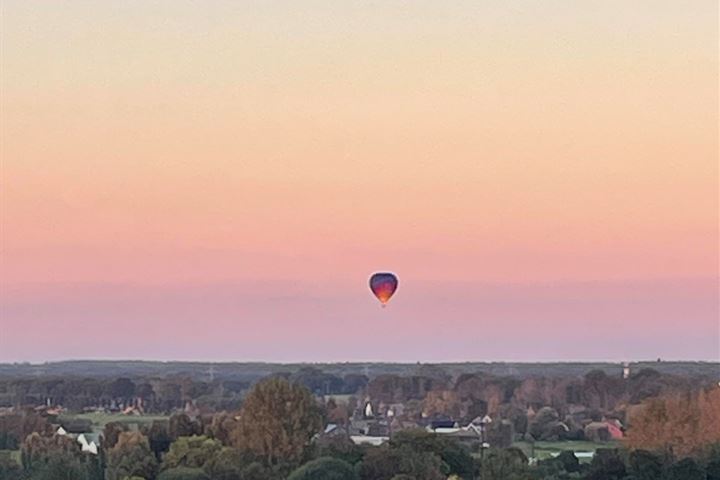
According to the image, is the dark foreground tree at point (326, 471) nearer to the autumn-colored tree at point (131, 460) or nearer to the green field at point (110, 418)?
the autumn-colored tree at point (131, 460)

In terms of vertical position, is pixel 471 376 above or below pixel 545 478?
above

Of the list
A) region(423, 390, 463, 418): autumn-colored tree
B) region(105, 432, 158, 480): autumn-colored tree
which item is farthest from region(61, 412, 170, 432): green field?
region(105, 432, 158, 480): autumn-colored tree

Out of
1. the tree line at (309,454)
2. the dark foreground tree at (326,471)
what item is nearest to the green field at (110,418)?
the tree line at (309,454)

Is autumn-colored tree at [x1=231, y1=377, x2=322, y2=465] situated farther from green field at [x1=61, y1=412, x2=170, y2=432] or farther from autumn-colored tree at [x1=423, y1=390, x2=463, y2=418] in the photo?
autumn-colored tree at [x1=423, y1=390, x2=463, y2=418]

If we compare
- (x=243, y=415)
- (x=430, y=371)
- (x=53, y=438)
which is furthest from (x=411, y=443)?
(x=430, y=371)

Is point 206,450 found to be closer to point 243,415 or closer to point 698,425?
point 243,415

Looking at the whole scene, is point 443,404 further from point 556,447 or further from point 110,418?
point 556,447
